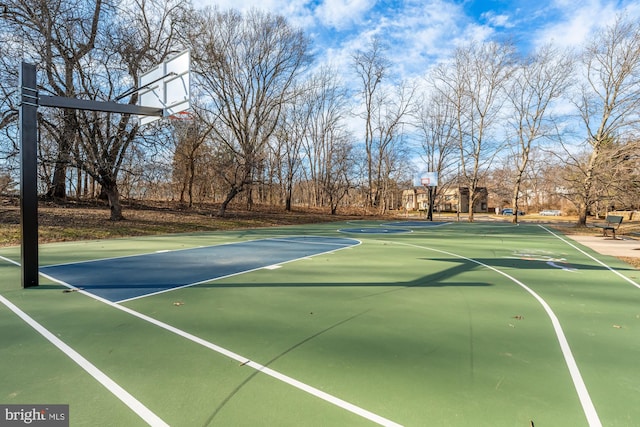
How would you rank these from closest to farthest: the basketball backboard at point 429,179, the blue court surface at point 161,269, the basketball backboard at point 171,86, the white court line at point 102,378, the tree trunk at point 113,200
→ 1. the white court line at point 102,378
2. the blue court surface at point 161,269
3. the basketball backboard at point 171,86
4. the tree trunk at point 113,200
5. the basketball backboard at point 429,179

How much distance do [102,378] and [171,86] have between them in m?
6.96

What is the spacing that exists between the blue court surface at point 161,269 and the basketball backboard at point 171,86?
364 cm

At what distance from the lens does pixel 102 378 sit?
2646mm

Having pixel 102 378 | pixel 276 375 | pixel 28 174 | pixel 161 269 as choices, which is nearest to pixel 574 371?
pixel 276 375

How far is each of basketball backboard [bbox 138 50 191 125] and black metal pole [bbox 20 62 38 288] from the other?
253 cm

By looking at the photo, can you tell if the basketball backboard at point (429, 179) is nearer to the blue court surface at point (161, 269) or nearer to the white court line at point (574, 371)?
the blue court surface at point (161, 269)

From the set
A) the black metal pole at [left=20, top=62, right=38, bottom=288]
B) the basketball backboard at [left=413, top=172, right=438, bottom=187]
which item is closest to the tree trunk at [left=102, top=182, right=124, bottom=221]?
the black metal pole at [left=20, top=62, right=38, bottom=288]

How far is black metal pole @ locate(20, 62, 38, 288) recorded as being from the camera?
5273 millimetres

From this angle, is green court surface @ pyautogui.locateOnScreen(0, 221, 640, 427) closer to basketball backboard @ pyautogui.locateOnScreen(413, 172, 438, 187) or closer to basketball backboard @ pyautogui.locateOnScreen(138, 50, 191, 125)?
basketball backboard @ pyautogui.locateOnScreen(138, 50, 191, 125)

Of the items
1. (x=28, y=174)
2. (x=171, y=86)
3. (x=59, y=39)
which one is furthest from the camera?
(x=59, y=39)

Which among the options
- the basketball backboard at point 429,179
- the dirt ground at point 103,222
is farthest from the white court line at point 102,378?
the basketball backboard at point 429,179

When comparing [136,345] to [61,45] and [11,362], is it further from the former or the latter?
[61,45]

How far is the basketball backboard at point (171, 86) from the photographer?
24.5 feet

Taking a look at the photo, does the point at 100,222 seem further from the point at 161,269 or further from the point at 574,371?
the point at 574,371
